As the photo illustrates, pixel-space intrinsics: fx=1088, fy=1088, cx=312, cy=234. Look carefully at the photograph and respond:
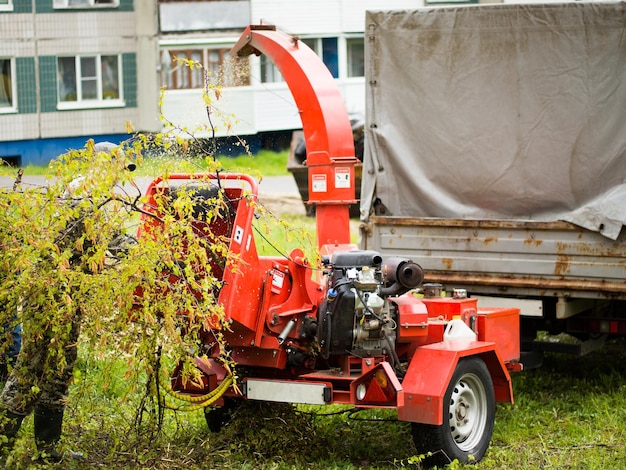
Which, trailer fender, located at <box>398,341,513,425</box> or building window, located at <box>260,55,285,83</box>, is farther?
building window, located at <box>260,55,285,83</box>

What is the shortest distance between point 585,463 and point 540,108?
2.95 meters

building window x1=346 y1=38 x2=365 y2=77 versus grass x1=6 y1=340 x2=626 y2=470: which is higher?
building window x1=346 y1=38 x2=365 y2=77

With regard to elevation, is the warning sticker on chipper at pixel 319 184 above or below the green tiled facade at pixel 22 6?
below

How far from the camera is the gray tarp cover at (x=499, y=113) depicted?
8.40 metres

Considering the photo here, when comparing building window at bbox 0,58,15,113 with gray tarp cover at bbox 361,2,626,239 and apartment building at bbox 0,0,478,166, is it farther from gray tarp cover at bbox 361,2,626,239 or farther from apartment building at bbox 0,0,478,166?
gray tarp cover at bbox 361,2,626,239

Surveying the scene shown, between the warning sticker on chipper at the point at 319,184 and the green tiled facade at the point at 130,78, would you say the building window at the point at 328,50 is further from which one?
the warning sticker on chipper at the point at 319,184

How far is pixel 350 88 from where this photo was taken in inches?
1235

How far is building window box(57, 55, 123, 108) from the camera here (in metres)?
27.1

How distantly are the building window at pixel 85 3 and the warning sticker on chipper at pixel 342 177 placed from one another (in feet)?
58.3

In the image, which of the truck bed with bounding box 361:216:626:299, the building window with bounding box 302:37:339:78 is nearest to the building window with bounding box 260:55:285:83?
the building window with bounding box 302:37:339:78

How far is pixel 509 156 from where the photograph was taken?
8727 millimetres

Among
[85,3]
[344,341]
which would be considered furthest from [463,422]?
[85,3]

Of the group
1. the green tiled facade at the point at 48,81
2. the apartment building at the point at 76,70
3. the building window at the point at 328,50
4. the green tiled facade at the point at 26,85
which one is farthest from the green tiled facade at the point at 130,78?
the building window at the point at 328,50

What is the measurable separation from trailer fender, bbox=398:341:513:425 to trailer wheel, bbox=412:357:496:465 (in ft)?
0.32
